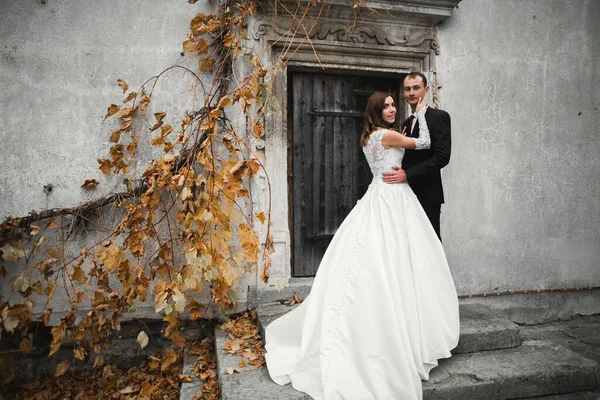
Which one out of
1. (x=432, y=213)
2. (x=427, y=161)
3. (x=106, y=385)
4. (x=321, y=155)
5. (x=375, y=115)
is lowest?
(x=106, y=385)

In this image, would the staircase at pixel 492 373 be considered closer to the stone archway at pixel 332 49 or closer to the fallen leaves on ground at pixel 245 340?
the fallen leaves on ground at pixel 245 340

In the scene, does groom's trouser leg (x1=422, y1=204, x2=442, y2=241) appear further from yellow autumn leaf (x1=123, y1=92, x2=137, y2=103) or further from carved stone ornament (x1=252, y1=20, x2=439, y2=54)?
yellow autumn leaf (x1=123, y1=92, x2=137, y2=103)

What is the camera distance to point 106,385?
350 cm

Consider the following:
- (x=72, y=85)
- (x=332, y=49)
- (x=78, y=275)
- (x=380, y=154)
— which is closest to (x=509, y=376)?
(x=380, y=154)

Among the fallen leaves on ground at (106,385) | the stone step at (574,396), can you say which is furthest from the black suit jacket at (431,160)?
the fallen leaves on ground at (106,385)

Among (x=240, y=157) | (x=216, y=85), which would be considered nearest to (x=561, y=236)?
(x=240, y=157)

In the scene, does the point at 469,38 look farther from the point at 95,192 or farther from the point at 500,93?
the point at 95,192

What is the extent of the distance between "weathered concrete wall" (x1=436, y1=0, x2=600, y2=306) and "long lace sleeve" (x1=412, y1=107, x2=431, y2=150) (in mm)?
1239

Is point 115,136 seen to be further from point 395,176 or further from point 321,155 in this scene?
point 395,176

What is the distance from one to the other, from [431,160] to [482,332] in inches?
55.5

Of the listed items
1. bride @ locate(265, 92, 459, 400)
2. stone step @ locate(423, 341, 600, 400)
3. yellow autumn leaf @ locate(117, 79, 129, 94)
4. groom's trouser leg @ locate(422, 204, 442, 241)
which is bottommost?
stone step @ locate(423, 341, 600, 400)

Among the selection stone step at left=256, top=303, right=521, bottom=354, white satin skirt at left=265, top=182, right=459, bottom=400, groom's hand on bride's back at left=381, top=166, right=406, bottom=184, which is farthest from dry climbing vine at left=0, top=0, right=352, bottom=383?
groom's hand on bride's back at left=381, top=166, right=406, bottom=184

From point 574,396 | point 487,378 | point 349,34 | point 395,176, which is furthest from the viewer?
point 349,34

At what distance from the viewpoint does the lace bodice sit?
10.2 feet
